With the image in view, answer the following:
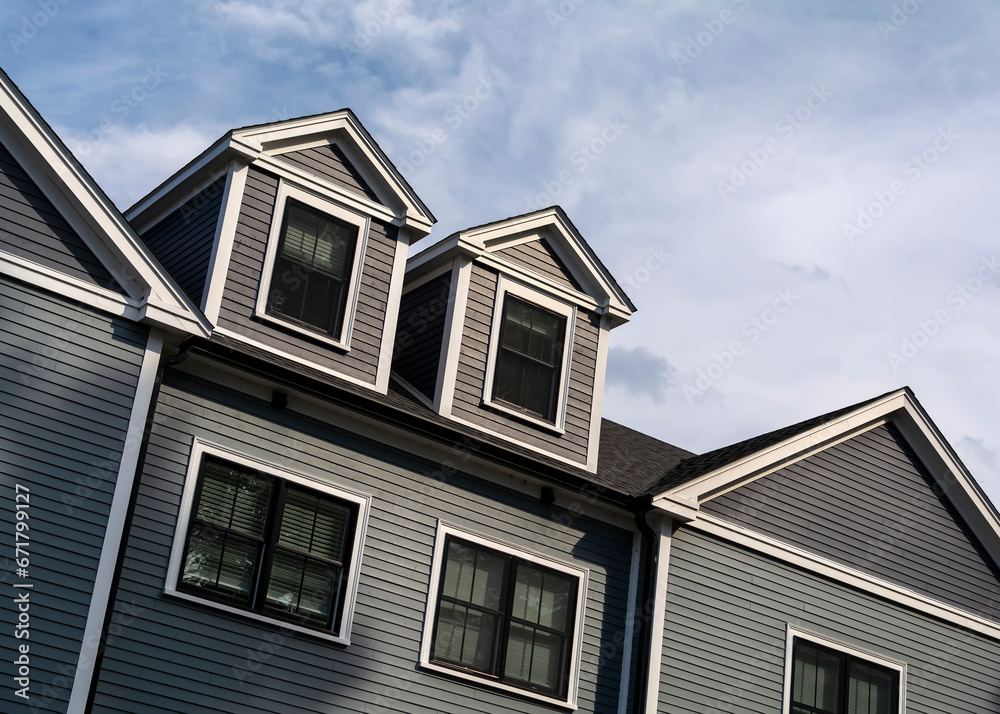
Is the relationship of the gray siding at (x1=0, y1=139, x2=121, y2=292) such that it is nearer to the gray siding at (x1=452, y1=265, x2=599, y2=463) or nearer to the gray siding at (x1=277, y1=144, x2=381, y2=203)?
the gray siding at (x1=277, y1=144, x2=381, y2=203)

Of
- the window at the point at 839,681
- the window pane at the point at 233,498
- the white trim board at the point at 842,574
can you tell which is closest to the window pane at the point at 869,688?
the window at the point at 839,681

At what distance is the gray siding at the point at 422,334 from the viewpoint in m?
15.3

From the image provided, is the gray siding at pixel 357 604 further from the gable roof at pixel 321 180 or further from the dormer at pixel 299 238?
the gable roof at pixel 321 180

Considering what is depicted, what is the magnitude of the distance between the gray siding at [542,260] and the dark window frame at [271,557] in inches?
180

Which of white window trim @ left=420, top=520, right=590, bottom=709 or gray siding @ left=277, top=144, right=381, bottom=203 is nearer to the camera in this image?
→ white window trim @ left=420, top=520, right=590, bottom=709

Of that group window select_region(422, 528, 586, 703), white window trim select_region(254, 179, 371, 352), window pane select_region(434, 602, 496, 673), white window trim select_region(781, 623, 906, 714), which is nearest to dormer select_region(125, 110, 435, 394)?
white window trim select_region(254, 179, 371, 352)

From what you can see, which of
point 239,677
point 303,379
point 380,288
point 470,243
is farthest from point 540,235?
point 239,677

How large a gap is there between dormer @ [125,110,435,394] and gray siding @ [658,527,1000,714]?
5.06m

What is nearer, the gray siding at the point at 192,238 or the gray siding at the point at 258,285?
the gray siding at the point at 258,285

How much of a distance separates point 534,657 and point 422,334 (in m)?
4.44

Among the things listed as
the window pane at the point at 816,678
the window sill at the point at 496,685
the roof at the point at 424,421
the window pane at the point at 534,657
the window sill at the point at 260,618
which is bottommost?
the window sill at the point at 496,685

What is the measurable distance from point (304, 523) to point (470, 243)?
14.9 ft

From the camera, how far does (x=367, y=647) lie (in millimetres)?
13000

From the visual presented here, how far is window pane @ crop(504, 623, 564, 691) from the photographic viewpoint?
14.1 meters
